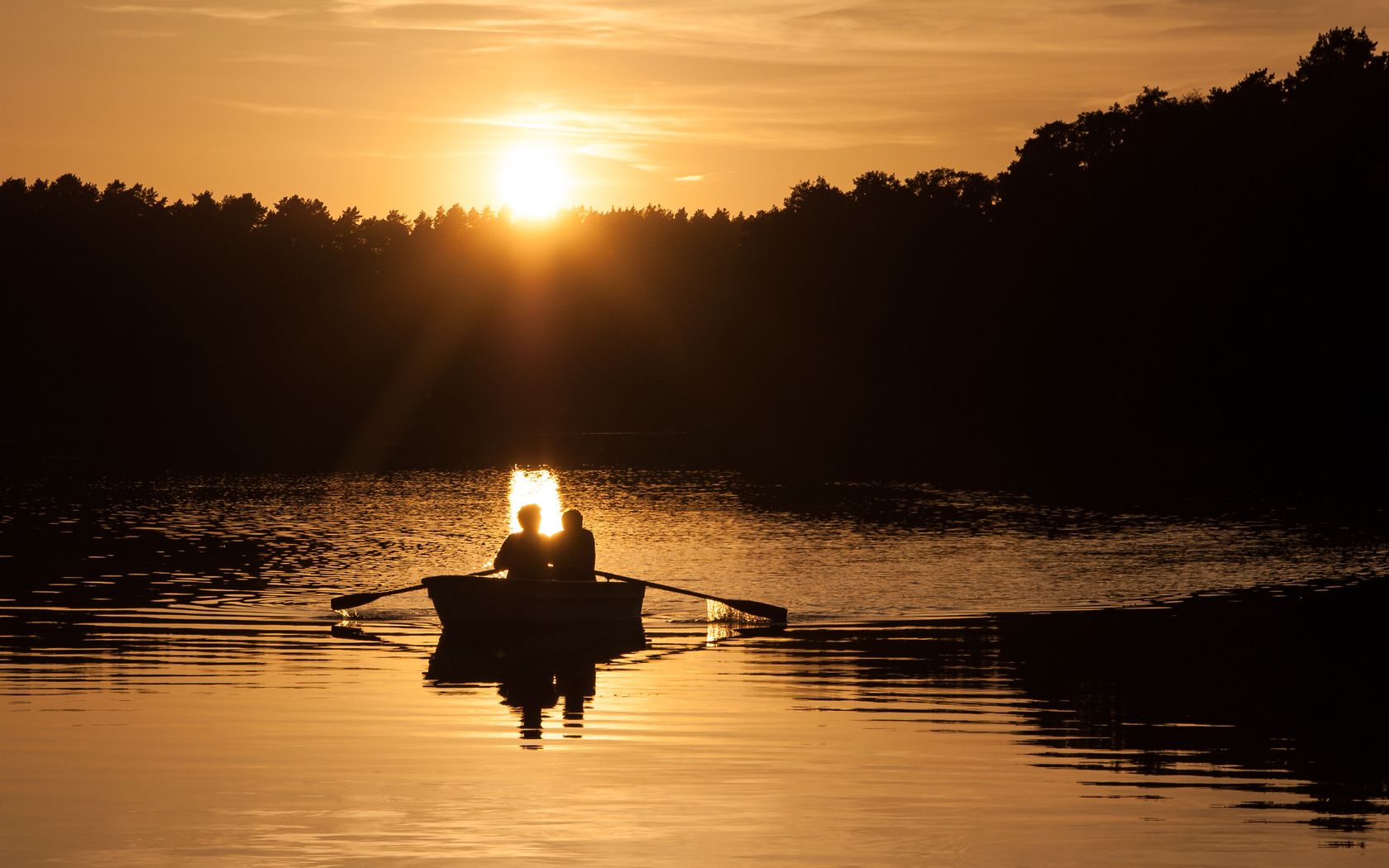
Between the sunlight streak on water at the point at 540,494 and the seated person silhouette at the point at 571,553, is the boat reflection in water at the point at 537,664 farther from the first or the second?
the sunlight streak on water at the point at 540,494

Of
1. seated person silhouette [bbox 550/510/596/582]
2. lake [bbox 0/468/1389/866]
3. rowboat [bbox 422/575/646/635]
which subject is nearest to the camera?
lake [bbox 0/468/1389/866]

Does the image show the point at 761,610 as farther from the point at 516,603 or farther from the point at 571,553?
the point at 516,603

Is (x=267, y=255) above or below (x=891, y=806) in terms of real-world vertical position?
above

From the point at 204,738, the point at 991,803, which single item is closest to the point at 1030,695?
the point at 991,803

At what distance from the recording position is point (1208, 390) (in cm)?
9269

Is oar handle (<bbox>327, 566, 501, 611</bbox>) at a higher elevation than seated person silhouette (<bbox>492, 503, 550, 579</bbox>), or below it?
below

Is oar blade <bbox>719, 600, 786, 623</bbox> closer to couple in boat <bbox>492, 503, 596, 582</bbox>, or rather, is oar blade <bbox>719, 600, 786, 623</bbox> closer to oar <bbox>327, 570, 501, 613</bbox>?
couple in boat <bbox>492, 503, 596, 582</bbox>

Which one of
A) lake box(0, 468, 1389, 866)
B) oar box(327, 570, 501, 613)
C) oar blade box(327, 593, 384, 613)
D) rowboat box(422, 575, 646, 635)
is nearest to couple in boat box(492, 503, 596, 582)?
rowboat box(422, 575, 646, 635)

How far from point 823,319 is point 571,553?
9349 centimetres

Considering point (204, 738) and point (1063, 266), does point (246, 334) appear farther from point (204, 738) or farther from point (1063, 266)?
point (204, 738)

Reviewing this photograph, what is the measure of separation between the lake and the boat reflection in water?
0.27 ft

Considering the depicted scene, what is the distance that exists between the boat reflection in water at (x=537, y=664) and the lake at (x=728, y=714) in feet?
0.27

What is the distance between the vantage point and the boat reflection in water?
57.6 feet

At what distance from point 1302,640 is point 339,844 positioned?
15.6 metres
